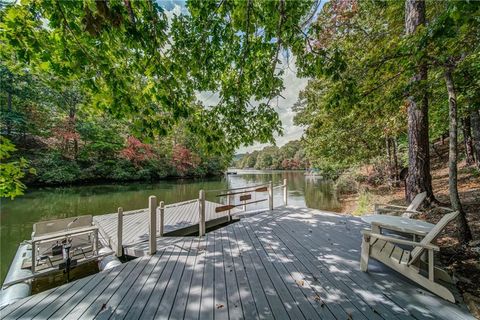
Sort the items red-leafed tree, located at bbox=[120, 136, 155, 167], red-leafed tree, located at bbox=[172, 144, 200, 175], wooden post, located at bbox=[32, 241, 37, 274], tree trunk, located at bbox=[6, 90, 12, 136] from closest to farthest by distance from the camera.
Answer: wooden post, located at bbox=[32, 241, 37, 274]
tree trunk, located at bbox=[6, 90, 12, 136]
red-leafed tree, located at bbox=[120, 136, 155, 167]
red-leafed tree, located at bbox=[172, 144, 200, 175]

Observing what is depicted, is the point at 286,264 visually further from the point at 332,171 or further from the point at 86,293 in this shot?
the point at 332,171

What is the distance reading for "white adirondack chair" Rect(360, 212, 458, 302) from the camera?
1.91 meters

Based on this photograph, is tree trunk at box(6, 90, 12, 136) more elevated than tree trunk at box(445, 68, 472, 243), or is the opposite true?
tree trunk at box(6, 90, 12, 136)

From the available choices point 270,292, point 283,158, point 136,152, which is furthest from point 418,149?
point 283,158

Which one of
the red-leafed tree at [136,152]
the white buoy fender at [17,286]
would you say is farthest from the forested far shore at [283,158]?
the white buoy fender at [17,286]

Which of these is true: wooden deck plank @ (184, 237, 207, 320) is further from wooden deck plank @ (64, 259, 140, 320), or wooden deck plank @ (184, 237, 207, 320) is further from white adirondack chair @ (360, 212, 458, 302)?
white adirondack chair @ (360, 212, 458, 302)

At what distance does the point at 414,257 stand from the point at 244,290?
1812 mm

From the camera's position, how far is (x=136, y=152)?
17.9m

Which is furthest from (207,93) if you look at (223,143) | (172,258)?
(172,258)

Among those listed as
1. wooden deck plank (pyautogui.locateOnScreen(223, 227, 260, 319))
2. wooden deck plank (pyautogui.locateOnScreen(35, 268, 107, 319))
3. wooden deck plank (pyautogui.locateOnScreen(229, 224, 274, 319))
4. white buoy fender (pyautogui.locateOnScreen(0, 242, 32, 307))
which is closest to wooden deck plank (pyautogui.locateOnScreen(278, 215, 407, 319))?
wooden deck plank (pyautogui.locateOnScreen(229, 224, 274, 319))

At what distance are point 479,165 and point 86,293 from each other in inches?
453

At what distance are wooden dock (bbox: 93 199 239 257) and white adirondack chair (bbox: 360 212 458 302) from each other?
3.52m

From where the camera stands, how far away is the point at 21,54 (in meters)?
1.92

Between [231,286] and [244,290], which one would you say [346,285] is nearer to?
[244,290]
